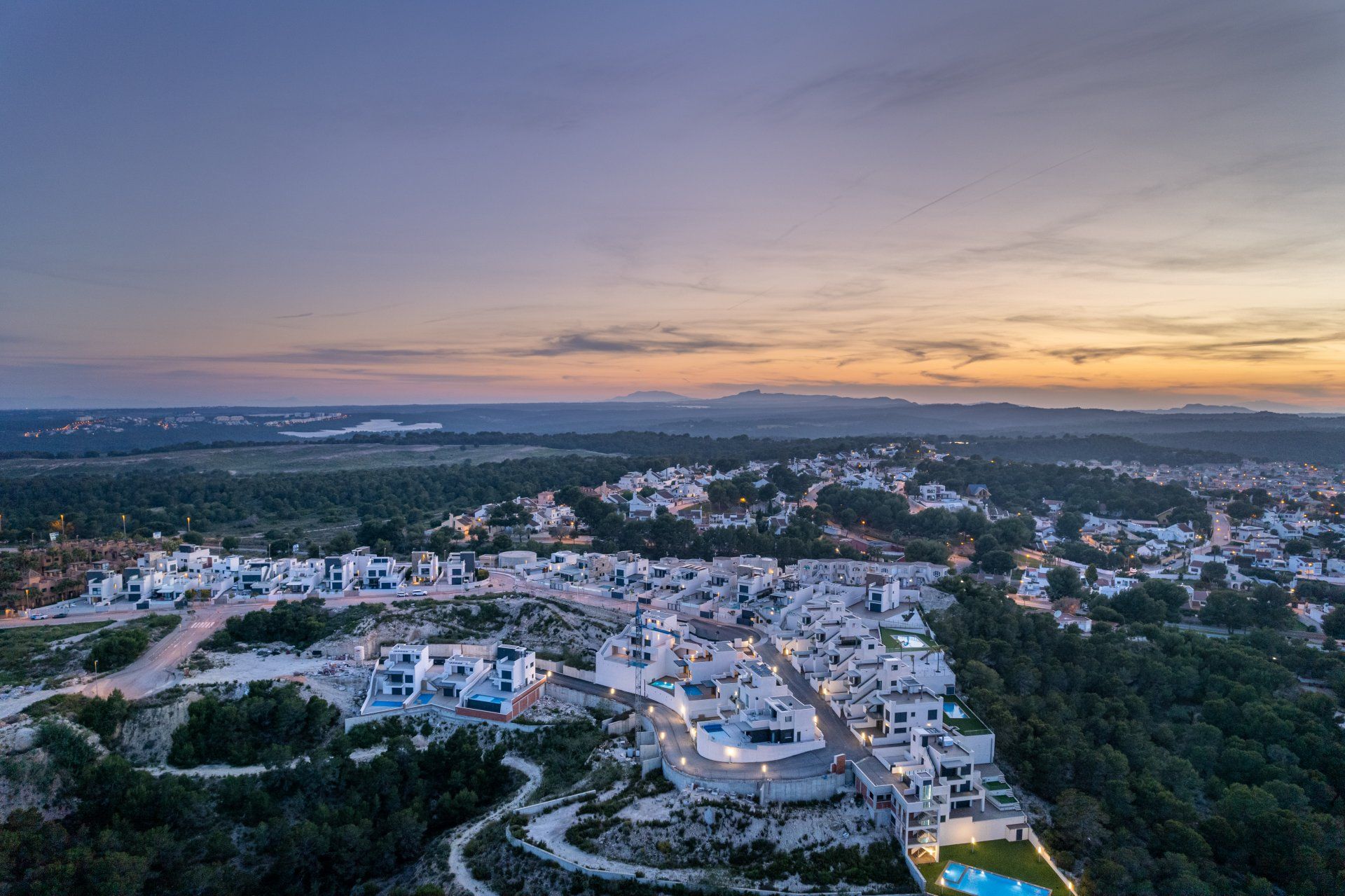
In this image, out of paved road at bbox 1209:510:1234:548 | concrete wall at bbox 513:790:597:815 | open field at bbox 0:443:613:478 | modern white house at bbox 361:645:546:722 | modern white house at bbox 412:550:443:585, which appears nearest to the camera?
concrete wall at bbox 513:790:597:815

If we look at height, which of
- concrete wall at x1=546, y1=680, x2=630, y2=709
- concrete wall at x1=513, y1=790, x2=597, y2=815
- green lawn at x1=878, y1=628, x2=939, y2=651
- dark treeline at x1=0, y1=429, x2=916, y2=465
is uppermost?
dark treeline at x1=0, y1=429, x2=916, y2=465

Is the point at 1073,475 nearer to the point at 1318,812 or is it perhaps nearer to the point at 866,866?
the point at 1318,812

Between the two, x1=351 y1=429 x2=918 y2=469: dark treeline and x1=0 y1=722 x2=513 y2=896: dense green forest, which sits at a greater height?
x1=351 y1=429 x2=918 y2=469: dark treeline

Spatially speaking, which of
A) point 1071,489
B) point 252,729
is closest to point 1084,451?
point 1071,489

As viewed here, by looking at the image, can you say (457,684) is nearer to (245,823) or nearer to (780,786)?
(245,823)

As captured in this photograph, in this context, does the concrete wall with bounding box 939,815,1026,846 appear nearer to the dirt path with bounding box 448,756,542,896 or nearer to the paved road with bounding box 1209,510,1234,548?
the dirt path with bounding box 448,756,542,896

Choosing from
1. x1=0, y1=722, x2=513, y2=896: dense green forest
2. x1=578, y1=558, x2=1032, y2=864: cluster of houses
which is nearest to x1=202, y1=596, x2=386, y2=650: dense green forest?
x1=0, y1=722, x2=513, y2=896: dense green forest

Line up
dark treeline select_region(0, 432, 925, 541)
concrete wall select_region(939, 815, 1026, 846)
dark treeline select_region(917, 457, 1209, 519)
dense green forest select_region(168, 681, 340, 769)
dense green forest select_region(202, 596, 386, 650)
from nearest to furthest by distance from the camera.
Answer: concrete wall select_region(939, 815, 1026, 846)
dense green forest select_region(168, 681, 340, 769)
dense green forest select_region(202, 596, 386, 650)
dark treeline select_region(0, 432, 925, 541)
dark treeline select_region(917, 457, 1209, 519)

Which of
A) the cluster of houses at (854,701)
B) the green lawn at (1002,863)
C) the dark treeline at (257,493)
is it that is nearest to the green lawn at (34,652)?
the cluster of houses at (854,701)
